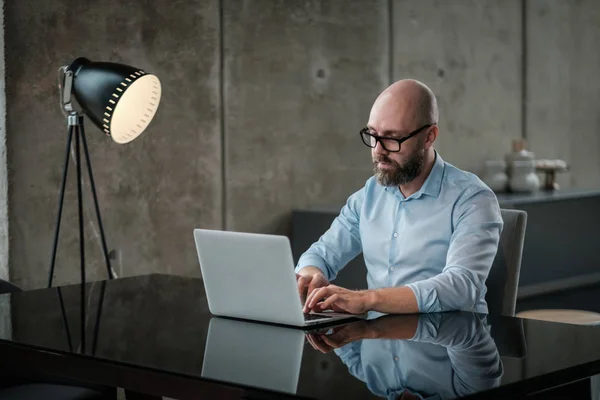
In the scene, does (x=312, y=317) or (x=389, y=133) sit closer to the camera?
(x=312, y=317)

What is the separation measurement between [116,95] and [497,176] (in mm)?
4049

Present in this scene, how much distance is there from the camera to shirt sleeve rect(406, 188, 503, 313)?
2.56 m

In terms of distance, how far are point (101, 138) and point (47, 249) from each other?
0.63 meters

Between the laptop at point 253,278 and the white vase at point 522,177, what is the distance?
4474mm

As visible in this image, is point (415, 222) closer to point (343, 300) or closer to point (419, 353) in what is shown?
point (343, 300)

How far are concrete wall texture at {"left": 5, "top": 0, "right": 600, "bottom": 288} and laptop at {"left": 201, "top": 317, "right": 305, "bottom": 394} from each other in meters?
2.43

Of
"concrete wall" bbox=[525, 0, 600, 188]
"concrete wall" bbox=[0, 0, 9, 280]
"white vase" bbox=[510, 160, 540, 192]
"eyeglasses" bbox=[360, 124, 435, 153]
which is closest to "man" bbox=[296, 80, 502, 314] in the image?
"eyeglasses" bbox=[360, 124, 435, 153]

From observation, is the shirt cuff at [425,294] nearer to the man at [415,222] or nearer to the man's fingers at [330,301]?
the man at [415,222]

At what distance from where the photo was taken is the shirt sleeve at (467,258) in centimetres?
256

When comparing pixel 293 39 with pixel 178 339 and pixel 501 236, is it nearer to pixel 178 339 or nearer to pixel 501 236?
pixel 501 236

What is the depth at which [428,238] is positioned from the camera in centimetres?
290

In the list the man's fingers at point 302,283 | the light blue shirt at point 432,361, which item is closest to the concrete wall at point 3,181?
the man's fingers at point 302,283

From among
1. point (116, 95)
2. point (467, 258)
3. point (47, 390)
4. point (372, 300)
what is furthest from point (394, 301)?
point (116, 95)

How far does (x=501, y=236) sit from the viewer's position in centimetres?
292
